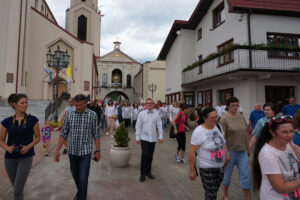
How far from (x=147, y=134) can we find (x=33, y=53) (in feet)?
81.2

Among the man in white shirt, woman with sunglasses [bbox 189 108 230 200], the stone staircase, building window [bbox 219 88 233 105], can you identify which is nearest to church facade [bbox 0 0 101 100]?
the stone staircase

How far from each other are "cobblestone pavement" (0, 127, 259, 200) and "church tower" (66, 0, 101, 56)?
127 ft

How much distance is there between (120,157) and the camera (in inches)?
218

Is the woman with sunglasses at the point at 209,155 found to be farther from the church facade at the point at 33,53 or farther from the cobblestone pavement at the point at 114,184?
the church facade at the point at 33,53

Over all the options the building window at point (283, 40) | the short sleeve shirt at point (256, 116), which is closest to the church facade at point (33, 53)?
the building window at point (283, 40)

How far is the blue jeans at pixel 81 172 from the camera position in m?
3.09

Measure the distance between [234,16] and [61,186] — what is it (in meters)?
14.4

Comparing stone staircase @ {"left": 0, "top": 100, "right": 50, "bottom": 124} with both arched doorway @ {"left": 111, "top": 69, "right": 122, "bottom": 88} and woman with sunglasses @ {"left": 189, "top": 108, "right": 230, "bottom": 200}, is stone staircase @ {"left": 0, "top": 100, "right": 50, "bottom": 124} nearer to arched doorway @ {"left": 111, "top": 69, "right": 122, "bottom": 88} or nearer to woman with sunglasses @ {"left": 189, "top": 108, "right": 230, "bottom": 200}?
woman with sunglasses @ {"left": 189, "top": 108, "right": 230, "bottom": 200}

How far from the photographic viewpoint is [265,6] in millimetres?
13367

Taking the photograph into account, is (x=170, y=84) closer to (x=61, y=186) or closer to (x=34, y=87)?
(x=34, y=87)

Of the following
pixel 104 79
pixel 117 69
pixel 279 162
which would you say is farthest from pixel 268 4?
pixel 117 69

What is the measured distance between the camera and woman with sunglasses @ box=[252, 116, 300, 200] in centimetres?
177

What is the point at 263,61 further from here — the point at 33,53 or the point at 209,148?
the point at 33,53

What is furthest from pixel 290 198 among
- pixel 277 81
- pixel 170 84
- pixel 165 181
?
pixel 170 84
